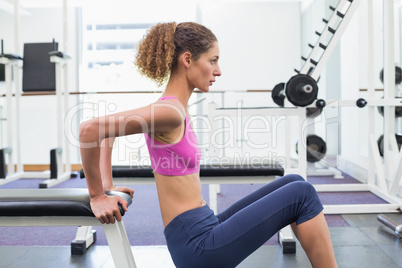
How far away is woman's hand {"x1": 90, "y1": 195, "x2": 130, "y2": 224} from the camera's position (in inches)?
42.6

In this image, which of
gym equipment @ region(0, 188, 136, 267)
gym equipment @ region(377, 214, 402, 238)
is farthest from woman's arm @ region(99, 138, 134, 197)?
gym equipment @ region(377, 214, 402, 238)

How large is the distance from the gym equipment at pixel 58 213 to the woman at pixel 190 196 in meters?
0.08

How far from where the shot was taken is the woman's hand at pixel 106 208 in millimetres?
1082

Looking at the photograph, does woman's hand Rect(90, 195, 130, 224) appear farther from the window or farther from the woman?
the window

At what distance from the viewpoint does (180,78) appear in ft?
3.81

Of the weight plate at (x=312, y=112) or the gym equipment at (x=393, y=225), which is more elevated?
the weight plate at (x=312, y=112)

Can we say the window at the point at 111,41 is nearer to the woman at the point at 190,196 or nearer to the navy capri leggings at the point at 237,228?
the woman at the point at 190,196

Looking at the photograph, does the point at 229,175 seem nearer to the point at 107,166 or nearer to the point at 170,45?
the point at 107,166

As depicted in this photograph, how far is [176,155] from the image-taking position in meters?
1.09

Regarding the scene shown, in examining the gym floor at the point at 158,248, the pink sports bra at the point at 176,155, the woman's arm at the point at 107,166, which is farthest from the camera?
the gym floor at the point at 158,248

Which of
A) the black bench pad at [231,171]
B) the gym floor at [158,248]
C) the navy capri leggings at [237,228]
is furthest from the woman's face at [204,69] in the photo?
the gym floor at [158,248]

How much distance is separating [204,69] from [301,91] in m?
1.66

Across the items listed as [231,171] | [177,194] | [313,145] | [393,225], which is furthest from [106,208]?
[313,145]

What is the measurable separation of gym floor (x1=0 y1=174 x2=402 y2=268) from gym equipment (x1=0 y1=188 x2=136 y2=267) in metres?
0.70
